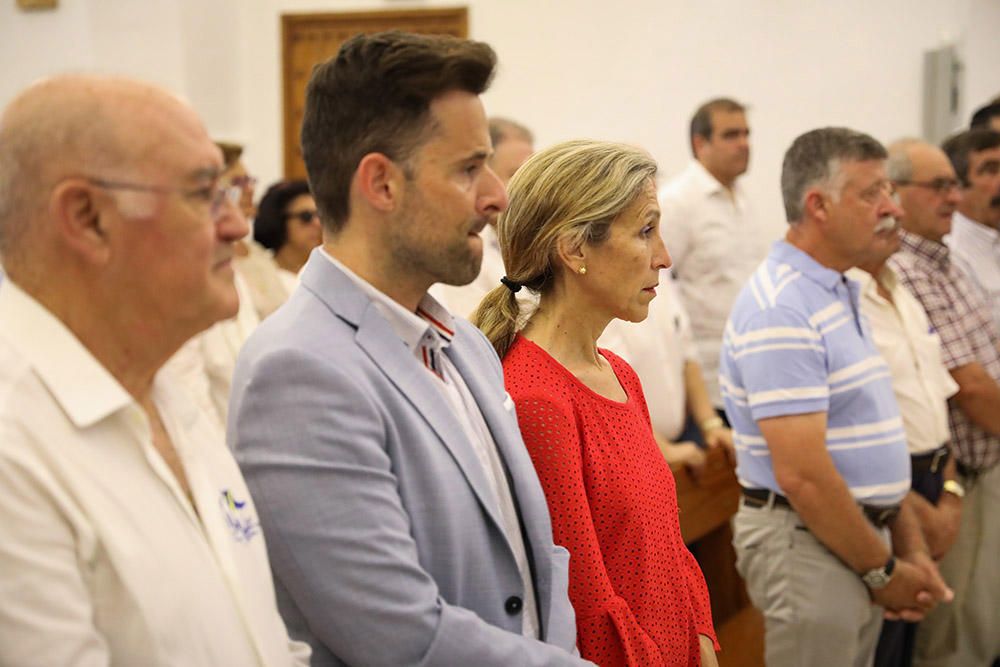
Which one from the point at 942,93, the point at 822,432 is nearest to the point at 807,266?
the point at 822,432

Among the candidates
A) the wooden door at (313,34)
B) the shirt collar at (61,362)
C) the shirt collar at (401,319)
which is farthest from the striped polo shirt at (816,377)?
the wooden door at (313,34)

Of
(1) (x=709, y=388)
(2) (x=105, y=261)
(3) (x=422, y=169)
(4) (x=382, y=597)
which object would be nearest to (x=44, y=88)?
(2) (x=105, y=261)

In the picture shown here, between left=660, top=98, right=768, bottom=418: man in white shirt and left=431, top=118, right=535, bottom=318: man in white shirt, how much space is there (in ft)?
3.93

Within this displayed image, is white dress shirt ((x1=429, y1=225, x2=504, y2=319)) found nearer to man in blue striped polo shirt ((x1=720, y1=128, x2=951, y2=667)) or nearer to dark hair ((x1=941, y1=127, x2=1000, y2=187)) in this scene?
man in blue striped polo shirt ((x1=720, y1=128, x2=951, y2=667))

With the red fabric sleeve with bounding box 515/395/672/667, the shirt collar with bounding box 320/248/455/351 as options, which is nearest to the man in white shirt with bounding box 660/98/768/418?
the red fabric sleeve with bounding box 515/395/672/667

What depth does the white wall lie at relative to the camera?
20.0 ft

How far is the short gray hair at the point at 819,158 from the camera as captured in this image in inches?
111

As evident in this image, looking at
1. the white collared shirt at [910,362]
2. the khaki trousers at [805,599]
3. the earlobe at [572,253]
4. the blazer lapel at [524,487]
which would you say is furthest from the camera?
the white collared shirt at [910,362]

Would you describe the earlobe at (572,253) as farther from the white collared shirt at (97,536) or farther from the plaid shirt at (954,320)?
the plaid shirt at (954,320)

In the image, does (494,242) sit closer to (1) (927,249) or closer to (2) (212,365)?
(2) (212,365)

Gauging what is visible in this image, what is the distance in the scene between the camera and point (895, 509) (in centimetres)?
276

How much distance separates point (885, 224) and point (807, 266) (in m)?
0.26

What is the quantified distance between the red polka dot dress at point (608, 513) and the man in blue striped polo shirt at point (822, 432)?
2.45ft

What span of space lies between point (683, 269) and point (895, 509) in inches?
95.9
